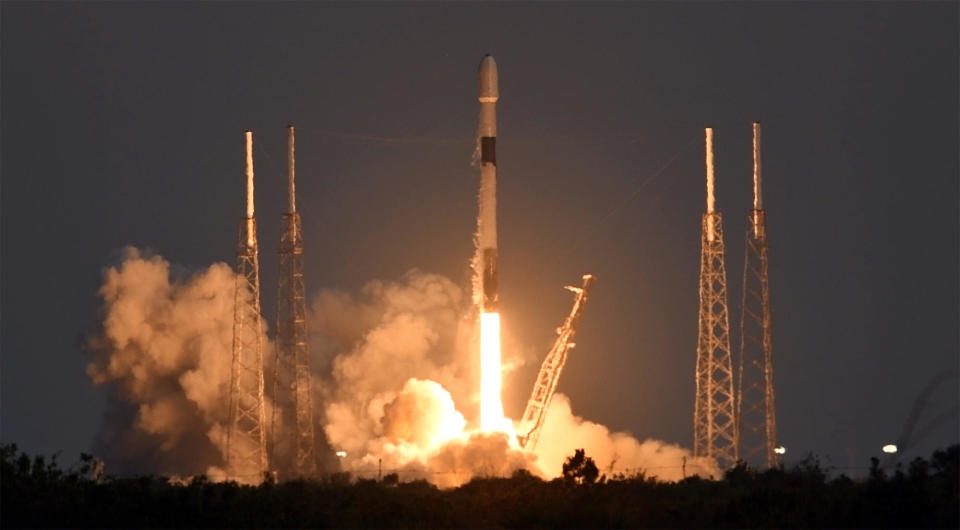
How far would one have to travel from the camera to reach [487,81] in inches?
3278

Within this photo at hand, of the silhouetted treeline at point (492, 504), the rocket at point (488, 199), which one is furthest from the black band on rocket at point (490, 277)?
the silhouetted treeline at point (492, 504)

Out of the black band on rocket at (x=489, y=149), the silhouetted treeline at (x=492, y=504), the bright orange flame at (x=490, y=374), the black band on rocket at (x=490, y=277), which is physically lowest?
the silhouetted treeline at (x=492, y=504)

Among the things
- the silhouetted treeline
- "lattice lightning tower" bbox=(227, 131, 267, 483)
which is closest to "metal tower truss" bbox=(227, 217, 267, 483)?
"lattice lightning tower" bbox=(227, 131, 267, 483)

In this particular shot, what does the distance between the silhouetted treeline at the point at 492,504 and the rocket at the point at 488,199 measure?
52.1 ft

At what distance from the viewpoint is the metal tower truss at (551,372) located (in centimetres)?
8731

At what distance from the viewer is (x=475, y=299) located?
8581 centimetres

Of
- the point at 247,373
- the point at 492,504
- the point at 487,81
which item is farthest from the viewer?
the point at 247,373

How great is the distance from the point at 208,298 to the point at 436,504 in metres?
30.7

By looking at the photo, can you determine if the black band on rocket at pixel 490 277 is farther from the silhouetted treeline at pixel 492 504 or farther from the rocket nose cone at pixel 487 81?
the silhouetted treeline at pixel 492 504

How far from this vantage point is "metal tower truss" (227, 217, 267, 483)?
3302 inches

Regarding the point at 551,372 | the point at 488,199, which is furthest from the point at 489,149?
the point at 551,372

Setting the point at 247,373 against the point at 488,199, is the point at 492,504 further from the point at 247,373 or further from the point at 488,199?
the point at 247,373

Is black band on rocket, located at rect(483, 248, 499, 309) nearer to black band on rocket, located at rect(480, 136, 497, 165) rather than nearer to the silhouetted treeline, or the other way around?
black band on rocket, located at rect(480, 136, 497, 165)

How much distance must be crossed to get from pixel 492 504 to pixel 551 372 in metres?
22.6
